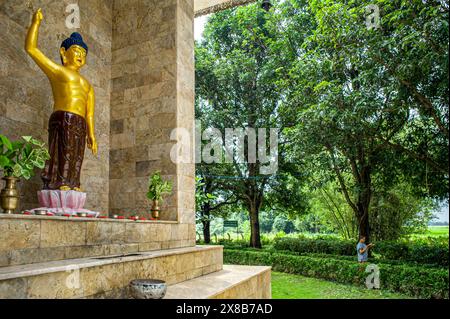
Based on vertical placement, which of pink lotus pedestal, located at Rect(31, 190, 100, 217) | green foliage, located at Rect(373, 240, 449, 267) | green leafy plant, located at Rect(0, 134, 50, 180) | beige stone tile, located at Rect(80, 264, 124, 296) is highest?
green leafy plant, located at Rect(0, 134, 50, 180)

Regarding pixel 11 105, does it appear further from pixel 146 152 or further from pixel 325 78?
pixel 325 78

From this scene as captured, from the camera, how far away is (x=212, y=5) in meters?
8.41

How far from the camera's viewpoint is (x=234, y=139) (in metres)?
15.5

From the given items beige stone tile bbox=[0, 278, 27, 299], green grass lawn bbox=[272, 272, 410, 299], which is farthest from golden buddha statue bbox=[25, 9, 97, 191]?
green grass lawn bbox=[272, 272, 410, 299]

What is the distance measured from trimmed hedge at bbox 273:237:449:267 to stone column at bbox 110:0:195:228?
7.50 meters

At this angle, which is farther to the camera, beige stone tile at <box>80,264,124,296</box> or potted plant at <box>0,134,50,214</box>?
potted plant at <box>0,134,50,214</box>

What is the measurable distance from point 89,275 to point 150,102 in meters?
3.82

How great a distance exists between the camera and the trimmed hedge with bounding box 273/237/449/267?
387 inches

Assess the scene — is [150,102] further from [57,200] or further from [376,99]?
[376,99]

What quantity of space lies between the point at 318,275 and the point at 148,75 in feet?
27.6

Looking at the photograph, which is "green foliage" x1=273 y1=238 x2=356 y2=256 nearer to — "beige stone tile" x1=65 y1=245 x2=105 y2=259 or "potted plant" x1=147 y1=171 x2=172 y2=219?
"potted plant" x1=147 y1=171 x2=172 y2=219

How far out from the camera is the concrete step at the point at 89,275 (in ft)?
7.77

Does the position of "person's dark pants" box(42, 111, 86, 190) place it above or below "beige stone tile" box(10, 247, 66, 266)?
above
